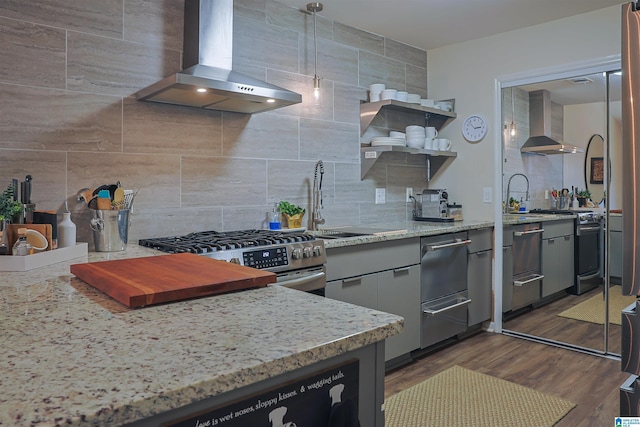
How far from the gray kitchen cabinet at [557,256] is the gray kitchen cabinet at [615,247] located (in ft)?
0.95

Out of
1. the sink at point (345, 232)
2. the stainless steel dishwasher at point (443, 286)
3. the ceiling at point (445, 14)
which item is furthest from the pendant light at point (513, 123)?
the sink at point (345, 232)

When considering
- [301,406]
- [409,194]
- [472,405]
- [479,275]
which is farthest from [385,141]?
[301,406]

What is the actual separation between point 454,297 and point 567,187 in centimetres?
118

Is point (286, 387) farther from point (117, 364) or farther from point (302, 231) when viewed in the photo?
point (302, 231)

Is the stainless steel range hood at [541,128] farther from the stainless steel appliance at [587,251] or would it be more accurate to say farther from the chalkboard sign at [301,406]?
the chalkboard sign at [301,406]

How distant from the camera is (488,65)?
12.2ft

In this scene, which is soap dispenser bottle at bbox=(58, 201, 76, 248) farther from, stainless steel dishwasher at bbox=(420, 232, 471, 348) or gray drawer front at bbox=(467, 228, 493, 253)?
gray drawer front at bbox=(467, 228, 493, 253)

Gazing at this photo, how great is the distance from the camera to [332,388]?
2.73 feet

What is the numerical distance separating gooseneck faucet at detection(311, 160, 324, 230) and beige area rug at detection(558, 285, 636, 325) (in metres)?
2.01

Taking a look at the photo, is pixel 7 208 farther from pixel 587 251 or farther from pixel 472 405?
pixel 587 251

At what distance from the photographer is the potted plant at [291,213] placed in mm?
2885

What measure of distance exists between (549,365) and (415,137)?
1901mm

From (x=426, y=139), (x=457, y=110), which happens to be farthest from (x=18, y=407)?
(x=457, y=110)

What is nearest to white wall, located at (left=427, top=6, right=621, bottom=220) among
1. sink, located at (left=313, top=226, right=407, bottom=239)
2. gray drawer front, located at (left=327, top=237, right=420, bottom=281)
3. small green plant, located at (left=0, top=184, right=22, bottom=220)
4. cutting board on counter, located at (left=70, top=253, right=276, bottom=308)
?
gray drawer front, located at (left=327, top=237, right=420, bottom=281)
